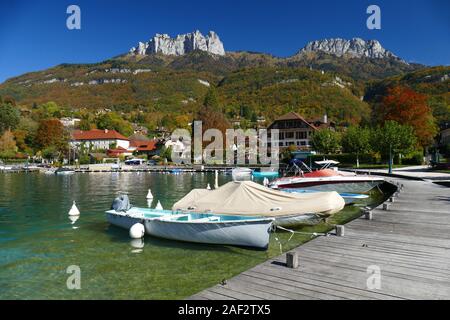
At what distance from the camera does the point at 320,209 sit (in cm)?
1442

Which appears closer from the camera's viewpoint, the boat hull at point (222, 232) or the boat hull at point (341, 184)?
the boat hull at point (222, 232)

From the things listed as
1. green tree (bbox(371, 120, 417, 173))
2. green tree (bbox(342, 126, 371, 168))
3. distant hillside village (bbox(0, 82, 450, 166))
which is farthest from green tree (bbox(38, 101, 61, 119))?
green tree (bbox(371, 120, 417, 173))

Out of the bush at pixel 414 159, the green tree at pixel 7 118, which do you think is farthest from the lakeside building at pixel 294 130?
the green tree at pixel 7 118

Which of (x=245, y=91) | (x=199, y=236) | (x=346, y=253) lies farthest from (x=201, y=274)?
(x=245, y=91)

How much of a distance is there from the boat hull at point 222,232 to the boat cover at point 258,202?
180 centimetres

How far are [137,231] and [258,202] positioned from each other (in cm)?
518

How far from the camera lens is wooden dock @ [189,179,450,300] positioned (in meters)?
6.56

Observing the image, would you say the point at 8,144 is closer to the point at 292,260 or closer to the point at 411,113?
the point at 411,113

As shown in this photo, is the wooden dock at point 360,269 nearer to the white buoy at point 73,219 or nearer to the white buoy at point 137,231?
the white buoy at point 137,231

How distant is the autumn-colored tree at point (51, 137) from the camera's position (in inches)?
4087

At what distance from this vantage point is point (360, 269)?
26.0ft

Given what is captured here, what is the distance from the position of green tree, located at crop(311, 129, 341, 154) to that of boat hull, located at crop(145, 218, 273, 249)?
198 ft
